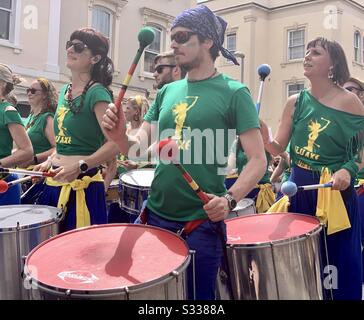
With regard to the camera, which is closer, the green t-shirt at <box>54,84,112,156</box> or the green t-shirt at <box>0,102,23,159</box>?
the green t-shirt at <box>54,84,112,156</box>

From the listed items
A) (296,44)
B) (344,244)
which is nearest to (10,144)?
(344,244)

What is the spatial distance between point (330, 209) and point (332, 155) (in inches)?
13.1

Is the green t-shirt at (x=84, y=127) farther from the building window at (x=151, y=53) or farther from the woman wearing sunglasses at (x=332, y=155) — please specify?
the building window at (x=151, y=53)

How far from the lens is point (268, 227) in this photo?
250 centimetres

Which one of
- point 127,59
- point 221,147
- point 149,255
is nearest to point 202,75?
point 221,147

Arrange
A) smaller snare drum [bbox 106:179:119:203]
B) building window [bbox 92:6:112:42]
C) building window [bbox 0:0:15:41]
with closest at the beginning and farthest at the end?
smaller snare drum [bbox 106:179:119:203], building window [bbox 0:0:15:41], building window [bbox 92:6:112:42]

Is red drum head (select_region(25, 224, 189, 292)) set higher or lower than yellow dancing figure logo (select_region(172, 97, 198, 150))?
lower

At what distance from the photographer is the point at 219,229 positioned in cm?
204

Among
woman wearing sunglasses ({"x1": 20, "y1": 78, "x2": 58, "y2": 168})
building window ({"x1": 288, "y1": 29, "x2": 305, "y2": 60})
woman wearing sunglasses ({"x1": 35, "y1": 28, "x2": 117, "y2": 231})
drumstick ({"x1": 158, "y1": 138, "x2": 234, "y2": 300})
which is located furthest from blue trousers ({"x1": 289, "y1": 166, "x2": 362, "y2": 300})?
building window ({"x1": 288, "y1": 29, "x2": 305, "y2": 60})

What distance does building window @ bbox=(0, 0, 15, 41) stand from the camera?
11219mm

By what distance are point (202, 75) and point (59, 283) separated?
3.60 ft

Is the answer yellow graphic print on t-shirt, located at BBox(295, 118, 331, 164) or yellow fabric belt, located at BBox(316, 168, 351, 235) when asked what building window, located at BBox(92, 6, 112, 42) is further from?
yellow fabric belt, located at BBox(316, 168, 351, 235)

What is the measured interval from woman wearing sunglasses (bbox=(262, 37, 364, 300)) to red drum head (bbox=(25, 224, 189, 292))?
1258mm
